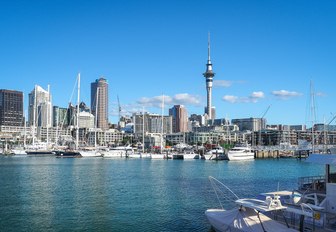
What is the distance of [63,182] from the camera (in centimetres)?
7362

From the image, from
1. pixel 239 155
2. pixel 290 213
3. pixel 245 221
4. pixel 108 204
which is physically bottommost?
pixel 108 204

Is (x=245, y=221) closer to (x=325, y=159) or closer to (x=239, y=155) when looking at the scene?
(x=325, y=159)

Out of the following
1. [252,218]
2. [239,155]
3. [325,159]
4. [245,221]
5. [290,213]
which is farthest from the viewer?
[239,155]

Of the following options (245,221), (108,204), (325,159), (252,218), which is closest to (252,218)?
(252,218)

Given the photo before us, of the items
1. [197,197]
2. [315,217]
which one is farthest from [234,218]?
[197,197]

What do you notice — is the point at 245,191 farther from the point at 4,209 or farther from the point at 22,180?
the point at 22,180

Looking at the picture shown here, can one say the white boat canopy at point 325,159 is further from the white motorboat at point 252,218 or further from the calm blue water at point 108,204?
the calm blue water at point 108,204

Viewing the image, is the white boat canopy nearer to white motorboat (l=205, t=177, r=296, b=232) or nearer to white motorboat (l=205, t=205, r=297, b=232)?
white motorboat (l=205, t=177, r=296, b=232)

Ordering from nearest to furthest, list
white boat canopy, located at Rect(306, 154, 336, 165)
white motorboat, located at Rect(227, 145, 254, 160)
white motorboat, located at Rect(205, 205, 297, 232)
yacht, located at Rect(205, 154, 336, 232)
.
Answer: yacht, located at Rect(205, 154, 336, 232), white motorboat, located at Rect(205, 205, 297, 232), white boat canopy, located at Rect(306, 154, 336, 165), white motorboat, located at Rect(227, 145, 254, 160)

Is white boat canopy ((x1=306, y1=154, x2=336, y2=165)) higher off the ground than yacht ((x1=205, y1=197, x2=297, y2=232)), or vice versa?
white boat canopy ((x1=306, y1=154, x2=336, y2=165))

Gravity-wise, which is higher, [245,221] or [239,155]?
[245,221]

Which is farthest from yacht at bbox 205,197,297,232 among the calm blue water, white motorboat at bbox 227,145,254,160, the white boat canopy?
white motorboat at bbox 227,145,254,160

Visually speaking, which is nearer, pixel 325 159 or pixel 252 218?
pixel 252 218

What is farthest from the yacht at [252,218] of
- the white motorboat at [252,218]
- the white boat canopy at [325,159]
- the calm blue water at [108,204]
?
the calm blue water at [108,204]
